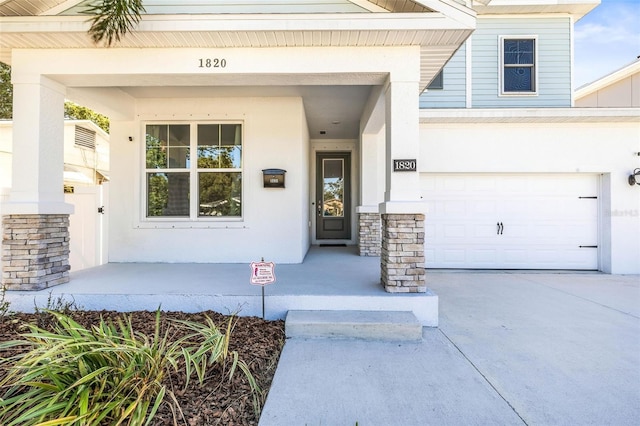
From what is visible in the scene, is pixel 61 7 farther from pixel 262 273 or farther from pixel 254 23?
pixel 262 273

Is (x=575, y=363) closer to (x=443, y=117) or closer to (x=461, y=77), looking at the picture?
(x=443, y=117)

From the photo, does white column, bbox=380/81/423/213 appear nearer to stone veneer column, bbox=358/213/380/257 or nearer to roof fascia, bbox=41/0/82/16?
stone veneer column, bbox=358/213/380/257

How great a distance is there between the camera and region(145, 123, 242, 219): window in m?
5.89

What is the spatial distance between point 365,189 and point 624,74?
22.9 ft

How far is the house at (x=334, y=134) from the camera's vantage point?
376cm

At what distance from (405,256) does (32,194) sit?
14.7 feet

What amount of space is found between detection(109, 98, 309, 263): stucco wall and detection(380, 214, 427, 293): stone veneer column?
237 cm

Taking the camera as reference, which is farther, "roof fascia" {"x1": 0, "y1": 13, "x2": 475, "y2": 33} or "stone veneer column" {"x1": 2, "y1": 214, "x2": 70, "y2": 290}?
"stone veneer column" {"x1": 2, "y1": 214, "x2": 70, "y2": 290}

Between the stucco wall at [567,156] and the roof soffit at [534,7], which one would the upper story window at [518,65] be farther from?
the stucco wall at [567,156]

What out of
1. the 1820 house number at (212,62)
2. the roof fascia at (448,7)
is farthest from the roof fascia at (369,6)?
the 1820 house number at (212,62)

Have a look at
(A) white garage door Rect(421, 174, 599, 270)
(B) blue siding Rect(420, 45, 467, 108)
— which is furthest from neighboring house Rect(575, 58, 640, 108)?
(B) blue siding Rect(420, 45, 467, 108)

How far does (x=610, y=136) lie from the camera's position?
21.7ft

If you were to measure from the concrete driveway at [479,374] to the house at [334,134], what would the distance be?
93cm

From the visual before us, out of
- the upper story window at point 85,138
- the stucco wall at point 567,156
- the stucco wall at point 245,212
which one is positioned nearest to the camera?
the stucco wall at point 245,212
